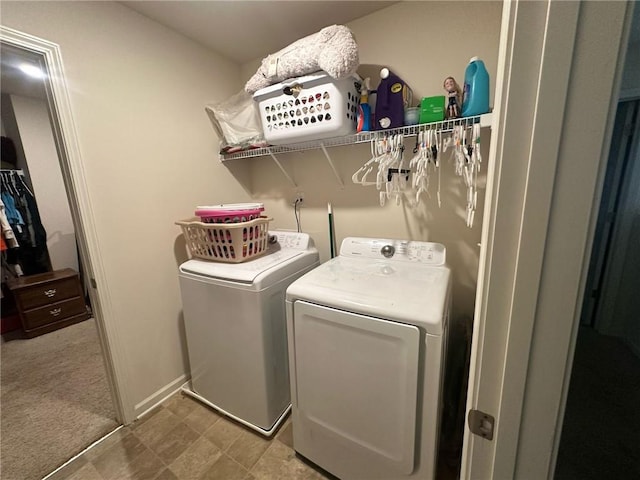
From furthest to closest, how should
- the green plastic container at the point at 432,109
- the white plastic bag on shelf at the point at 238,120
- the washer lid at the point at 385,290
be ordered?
1. the white plastic bag on shelf at the point at 238,120
2. the green plastic container at the point at 432,109
3. the washer lid at the point at 385,290

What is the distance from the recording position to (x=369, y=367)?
109 cm

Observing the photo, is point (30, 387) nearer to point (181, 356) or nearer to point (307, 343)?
point (181, 356)

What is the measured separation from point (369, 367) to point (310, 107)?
53.3 inches

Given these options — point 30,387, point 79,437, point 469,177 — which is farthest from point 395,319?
point 30,387

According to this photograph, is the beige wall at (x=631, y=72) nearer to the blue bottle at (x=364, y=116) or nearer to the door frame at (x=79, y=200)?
the blue bottle at (x=364, y=116)

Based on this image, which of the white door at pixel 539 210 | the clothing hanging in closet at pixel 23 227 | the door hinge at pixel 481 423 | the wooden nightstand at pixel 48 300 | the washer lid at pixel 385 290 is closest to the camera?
the white door at pixel 539 210

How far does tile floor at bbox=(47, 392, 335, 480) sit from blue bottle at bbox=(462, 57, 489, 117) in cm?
195

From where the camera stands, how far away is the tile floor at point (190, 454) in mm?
1392

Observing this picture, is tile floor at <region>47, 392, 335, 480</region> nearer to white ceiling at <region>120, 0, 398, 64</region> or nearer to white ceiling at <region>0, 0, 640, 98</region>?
white ceiling at <region>0, 0, 640, 98</region>

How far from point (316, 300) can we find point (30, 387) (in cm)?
260

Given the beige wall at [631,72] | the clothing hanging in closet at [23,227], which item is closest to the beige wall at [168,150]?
the beige wall at [631,72]

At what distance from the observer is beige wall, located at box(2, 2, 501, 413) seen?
140 cm

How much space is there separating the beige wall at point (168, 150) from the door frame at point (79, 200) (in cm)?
4

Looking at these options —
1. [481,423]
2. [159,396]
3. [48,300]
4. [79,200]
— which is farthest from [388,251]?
[48,300]
